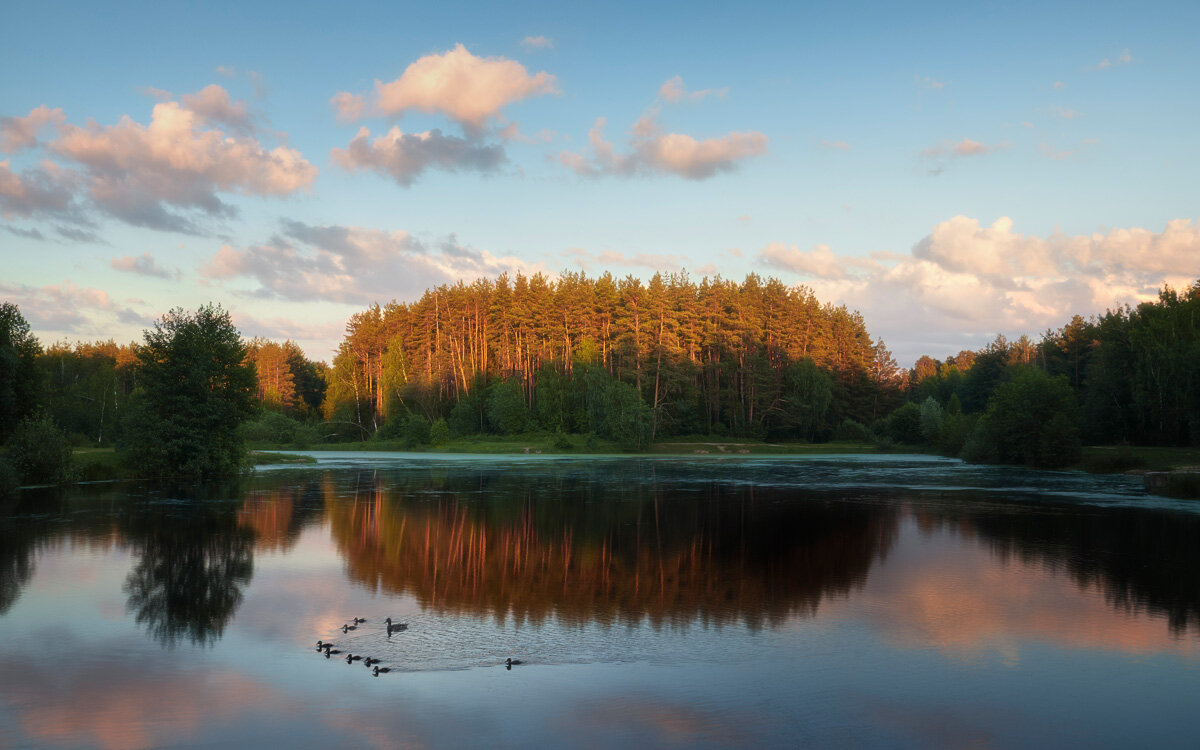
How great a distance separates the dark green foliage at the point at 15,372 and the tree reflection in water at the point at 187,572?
16.0 meters

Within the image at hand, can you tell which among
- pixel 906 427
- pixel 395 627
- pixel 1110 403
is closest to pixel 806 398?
pixel 906 427

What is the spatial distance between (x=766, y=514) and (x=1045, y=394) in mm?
34420

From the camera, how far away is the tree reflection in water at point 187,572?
453 inches

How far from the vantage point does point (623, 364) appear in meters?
75.2

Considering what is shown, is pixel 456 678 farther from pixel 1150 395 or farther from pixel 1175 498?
pixel 1150 395

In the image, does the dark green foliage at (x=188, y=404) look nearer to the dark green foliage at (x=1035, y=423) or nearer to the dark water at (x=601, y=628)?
the dark water at (x=601, y=628)

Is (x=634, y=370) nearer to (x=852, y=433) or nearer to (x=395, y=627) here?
(x=852, y=433)

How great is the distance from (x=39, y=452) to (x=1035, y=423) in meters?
56.2

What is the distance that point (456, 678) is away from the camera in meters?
8.75

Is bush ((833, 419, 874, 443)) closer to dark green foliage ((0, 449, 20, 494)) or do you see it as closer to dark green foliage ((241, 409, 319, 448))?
dark green foliage ((241, 409, 319, 448))

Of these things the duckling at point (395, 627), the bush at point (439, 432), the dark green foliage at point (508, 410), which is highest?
the dark green foliage at point (508, 410)

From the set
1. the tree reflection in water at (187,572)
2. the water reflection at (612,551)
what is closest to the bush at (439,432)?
the water reflection at (612,551)

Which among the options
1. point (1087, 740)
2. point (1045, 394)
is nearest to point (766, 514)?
point (1087, 740)

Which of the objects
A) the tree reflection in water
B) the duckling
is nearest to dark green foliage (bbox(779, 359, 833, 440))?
the tree reflection in water
